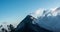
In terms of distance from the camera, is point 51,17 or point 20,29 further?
point 20,29

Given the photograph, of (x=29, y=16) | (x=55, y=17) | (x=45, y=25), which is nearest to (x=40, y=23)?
(x=45, y=25)

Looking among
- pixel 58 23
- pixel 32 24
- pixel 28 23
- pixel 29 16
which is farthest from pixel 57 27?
pixel 29 16

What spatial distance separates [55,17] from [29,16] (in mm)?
6722

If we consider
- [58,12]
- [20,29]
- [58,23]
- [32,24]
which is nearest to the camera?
[58,23]

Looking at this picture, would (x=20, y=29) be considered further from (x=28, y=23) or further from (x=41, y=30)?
(x=41, y=30)

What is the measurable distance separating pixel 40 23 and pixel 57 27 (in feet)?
6.78

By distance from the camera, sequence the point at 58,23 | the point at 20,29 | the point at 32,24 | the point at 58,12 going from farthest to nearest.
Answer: the point at 20,29 → the point at 32,24 → the point at 58,12 → the point at 58,23

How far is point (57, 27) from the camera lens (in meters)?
12.5

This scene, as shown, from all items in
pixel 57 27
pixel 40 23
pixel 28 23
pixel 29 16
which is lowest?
pixel 57 27

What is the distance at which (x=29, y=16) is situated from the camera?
62.8ft

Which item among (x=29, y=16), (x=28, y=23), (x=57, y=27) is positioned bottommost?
(x=57, y=27)

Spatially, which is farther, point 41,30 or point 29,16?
point 29,16

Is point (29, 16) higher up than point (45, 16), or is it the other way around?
point (29, 16)

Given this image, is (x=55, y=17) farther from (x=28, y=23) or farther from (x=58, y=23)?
(x=28, y=23)
